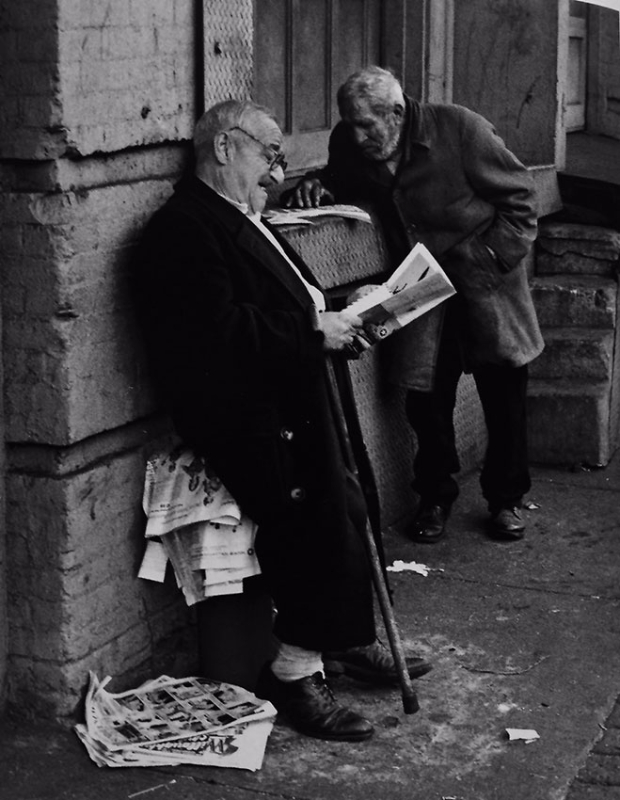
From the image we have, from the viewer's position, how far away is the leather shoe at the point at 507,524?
6.32 meters

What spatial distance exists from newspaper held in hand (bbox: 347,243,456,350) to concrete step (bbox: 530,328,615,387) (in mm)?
2985

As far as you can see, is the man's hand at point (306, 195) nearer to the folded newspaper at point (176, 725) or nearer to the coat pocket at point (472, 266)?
the coat pocket at point (472, 266)

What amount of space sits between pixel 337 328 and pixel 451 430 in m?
2.12

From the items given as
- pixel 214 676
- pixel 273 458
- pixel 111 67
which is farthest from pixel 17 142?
pixel 214 676

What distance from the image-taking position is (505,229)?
6055 mm

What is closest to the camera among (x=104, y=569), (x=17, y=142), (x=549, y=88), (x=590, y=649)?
(x=17, y=142)

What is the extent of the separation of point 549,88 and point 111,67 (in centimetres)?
410

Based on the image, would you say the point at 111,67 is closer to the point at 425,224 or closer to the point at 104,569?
the point at 104,569

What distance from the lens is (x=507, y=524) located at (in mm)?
6340

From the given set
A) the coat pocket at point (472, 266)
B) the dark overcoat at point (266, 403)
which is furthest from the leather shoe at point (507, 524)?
the dark overcoat at point (266, 403)

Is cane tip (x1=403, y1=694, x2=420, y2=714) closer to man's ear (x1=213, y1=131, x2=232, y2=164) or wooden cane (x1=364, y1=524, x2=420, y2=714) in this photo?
wooden cane (x1=364, y1=524, x2=420, y2=714)

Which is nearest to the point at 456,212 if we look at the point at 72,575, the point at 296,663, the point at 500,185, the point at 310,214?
the point at 500,185

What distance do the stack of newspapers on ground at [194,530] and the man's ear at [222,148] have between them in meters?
0.82

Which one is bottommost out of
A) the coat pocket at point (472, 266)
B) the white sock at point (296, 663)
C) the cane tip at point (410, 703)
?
the cane tip at point (410, 703)
